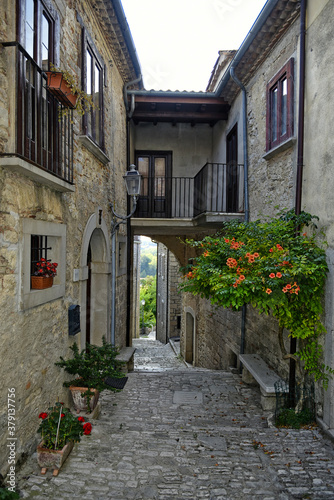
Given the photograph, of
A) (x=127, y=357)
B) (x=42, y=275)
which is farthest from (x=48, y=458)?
(x=127, y=357)

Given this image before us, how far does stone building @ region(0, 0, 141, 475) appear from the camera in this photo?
3201 millimetres

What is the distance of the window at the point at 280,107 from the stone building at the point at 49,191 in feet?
10.2

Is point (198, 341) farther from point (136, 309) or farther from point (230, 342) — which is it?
point (136, 309)

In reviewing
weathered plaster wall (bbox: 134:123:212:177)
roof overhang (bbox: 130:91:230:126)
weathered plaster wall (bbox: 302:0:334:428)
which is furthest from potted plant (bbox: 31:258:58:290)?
weathered plaster wall (bbox: 134:123:212:177)

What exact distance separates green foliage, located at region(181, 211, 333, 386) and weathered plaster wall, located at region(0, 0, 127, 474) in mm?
1908

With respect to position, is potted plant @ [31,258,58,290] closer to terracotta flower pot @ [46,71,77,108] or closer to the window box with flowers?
the window box with flowers

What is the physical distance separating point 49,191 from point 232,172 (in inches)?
229

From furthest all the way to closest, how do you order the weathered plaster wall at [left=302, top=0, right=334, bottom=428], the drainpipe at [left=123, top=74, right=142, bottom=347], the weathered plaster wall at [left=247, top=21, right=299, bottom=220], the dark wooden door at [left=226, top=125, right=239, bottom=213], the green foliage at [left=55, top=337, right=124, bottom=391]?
the drainpipe at [left=123, top=74, right=142, bottom=347] → the dark wooden door at [left=226, top=125, right=239, bottom=213] → the weathered plaster wall at [left=247, top=21, right=299, bottom=220] → the green foliage at [left=55, top=337, right=124, bottom=391] → the weathered plaster wall at [left=302, top=0, right=334, bottom=428]

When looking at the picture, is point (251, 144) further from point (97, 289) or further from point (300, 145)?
point (97, 289)

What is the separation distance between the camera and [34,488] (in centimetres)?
328

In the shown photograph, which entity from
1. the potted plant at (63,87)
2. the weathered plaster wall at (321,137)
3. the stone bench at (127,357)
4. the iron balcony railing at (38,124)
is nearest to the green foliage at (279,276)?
the weathered plaster wall at (321,137)

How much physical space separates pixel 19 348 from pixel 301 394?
3927mm

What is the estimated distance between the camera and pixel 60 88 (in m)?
3.93

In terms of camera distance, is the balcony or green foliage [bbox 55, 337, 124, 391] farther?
the balcony
